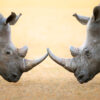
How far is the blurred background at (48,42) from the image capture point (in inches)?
219

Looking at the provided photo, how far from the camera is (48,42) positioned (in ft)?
20.3

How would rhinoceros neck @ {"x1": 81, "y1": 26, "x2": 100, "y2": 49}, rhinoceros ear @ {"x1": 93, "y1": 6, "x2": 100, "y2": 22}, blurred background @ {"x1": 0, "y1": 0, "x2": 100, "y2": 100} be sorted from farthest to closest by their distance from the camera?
blurred background @ {"x1": 0, "y1": 0, "x2": 100, "y2": 100} → rhinoceros neck @ {"x1": 81, "y1": 26, "x2": 100, "y2": 49} → rhinoceros ear @ {"x1": 93, "y1": 6, "x2": 100, "y2": 22}

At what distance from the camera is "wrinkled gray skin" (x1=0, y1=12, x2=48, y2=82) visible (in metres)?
3.96

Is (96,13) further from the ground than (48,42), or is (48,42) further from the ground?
(96,13)

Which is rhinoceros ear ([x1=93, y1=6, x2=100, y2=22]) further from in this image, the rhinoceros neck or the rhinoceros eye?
the rhinoceros eye

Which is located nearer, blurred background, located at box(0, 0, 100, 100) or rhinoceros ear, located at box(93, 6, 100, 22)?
rhinoceros ear, located at box(93, 6, 100, 22)

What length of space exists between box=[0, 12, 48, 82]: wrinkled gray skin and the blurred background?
1560 millimetres

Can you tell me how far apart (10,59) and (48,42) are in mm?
2250

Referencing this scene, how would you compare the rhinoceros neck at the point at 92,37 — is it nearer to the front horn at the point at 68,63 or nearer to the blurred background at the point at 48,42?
the front horn at the point at 68,63

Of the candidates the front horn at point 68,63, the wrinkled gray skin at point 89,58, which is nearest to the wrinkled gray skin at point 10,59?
the front horn at point 68,63

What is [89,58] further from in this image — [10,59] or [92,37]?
[10,59]

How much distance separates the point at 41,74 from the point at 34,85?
0.25m

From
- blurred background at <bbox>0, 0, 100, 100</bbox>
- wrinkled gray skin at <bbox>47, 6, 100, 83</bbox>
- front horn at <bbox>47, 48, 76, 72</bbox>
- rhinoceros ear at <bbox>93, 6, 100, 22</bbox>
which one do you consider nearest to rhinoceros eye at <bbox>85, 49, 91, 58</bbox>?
wrinkled gray skin at <bbox>47, 6, 100, 83</bbox>

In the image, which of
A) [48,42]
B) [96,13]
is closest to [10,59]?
[96,13]
